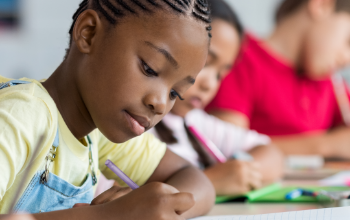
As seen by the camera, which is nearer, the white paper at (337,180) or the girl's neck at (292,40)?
the white paper at (337,180)

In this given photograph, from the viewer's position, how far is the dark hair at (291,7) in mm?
1641

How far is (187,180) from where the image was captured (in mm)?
585

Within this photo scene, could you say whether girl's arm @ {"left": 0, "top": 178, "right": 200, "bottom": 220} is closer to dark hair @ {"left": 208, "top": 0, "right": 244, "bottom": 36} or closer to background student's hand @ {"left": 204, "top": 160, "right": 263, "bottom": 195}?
background student's hand @ {"left": 204, "top": 160, "right": 263, "bottom": 195}

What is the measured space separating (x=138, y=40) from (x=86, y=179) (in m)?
0.20

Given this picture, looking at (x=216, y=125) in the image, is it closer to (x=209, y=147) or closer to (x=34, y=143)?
(x=209, y=147)

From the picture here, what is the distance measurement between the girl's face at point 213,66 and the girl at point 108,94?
19.0 inches

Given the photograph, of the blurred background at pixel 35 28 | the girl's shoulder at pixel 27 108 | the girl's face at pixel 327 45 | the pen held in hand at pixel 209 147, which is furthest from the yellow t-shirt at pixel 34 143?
the blurred background at pixel 35 28

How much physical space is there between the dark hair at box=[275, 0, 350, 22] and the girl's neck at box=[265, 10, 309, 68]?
0.04 meters

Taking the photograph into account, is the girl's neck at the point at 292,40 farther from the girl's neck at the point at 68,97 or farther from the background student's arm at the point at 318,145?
the girl's neck at the point at 68,97

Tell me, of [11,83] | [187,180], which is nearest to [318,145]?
[187,180]

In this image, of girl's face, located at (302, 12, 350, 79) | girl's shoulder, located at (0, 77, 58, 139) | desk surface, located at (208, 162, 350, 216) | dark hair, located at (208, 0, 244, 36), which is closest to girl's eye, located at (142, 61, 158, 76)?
girl's shoulder, located at (0, 77, 58, 139)

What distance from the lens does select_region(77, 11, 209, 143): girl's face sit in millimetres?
442

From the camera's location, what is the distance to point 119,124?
461mm

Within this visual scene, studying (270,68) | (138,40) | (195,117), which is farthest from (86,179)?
(270,68)
